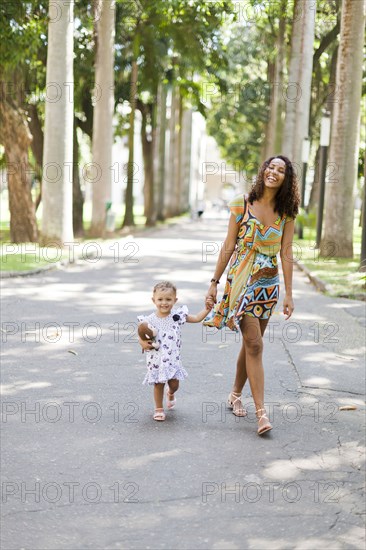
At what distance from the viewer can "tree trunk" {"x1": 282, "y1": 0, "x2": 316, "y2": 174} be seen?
25.2 meters

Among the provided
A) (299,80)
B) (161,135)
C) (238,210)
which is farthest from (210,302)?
(161,135)

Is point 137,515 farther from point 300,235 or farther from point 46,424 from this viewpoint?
point 300,235

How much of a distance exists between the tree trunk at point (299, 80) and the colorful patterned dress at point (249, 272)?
1853 cm

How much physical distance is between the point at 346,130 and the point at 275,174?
1270cm

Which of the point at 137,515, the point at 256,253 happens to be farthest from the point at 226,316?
the point at 137,515

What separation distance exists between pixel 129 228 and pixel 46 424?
26.0 metres

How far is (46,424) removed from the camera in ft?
19.7

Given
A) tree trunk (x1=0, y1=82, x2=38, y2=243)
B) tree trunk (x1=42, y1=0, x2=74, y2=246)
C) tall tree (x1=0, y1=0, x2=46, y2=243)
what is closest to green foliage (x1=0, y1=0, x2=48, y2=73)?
tall tree (x1=0, y1=0, x2=46, y2=243)

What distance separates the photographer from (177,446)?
557cm

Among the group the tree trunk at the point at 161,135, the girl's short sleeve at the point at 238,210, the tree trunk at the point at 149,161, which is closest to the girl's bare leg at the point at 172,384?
the girl's short sleeve at the point at 238,210

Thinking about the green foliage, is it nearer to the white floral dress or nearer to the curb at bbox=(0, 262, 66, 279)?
the curb at bbox=(0, 262, 66, 279)

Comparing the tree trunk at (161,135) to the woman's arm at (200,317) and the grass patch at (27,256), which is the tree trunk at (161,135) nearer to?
the grass patch at (27,256)

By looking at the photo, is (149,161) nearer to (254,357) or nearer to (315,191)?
(315,191)

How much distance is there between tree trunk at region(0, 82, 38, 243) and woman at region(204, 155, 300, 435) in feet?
50.0
